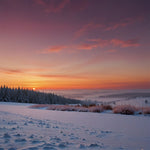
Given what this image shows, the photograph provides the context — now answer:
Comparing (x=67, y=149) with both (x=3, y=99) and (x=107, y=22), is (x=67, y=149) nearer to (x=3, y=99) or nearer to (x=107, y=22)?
(x=107, y=22)

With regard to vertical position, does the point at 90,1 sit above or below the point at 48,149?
above

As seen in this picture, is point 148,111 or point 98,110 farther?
point 98,110

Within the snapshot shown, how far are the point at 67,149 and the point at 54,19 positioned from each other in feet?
44.0

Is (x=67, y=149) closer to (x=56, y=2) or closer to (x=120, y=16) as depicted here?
(x=56, y=2)

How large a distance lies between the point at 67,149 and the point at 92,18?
1394 centimetres

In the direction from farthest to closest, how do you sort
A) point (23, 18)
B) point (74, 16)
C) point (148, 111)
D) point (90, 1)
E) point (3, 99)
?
point (3, 99), point (74, 16), point (23, 18), point (90, 1), point (148, 111)

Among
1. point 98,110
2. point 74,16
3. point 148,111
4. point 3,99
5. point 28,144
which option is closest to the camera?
point 28,144

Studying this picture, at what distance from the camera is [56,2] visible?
12227 millimetres

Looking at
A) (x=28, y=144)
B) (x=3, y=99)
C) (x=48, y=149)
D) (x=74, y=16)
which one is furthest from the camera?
(x=3, y=99)

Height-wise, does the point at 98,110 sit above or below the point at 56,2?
below

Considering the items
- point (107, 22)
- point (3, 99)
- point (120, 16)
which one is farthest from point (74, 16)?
point (3, 99)

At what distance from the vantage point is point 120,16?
13797 mm

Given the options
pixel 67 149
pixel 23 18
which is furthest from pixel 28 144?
pixel 23 18

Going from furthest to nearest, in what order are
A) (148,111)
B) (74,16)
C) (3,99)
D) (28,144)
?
(3,99) → (74,16) → (148,111) → (28,144)
